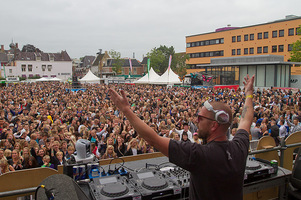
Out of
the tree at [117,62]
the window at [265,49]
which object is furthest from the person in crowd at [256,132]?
the tree at [117,62]

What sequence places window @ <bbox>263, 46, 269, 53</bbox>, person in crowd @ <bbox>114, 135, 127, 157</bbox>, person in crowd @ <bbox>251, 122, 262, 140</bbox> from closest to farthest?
person in crowd @ <bbox>114, 135, 127, 157</bbox>
person in crowd @ <bbox>251, 122, 262, 140</bbox>
window @ <bbox>263, 46, 269, 53</bbox>

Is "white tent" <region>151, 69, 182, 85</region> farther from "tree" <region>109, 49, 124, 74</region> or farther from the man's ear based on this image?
"tree" <region>109, 49, 124, 74</region>

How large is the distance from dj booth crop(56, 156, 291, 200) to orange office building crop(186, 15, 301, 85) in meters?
34.3

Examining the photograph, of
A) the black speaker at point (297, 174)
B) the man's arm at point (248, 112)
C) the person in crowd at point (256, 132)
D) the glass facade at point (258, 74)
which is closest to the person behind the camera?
the man's arm at point (248, 112)

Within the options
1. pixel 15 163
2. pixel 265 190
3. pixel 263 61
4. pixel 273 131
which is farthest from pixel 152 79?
pixel 265 190

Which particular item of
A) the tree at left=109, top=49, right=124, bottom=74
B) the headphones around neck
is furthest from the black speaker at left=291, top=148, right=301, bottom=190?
the tree at left=109, top=49, right=124, bottom=74

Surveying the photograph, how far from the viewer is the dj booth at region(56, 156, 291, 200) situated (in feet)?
9.42

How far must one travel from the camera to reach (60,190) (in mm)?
2418

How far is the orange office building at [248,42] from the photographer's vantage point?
152 feet

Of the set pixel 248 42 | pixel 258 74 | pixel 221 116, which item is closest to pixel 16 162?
pixel 221 116

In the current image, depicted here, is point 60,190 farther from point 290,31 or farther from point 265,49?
point 265,49

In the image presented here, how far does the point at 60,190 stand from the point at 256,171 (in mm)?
2709

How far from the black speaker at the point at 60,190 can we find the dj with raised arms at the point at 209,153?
1.08 m

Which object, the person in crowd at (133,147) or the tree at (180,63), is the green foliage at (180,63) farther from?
the person in crowd at (133,147)
